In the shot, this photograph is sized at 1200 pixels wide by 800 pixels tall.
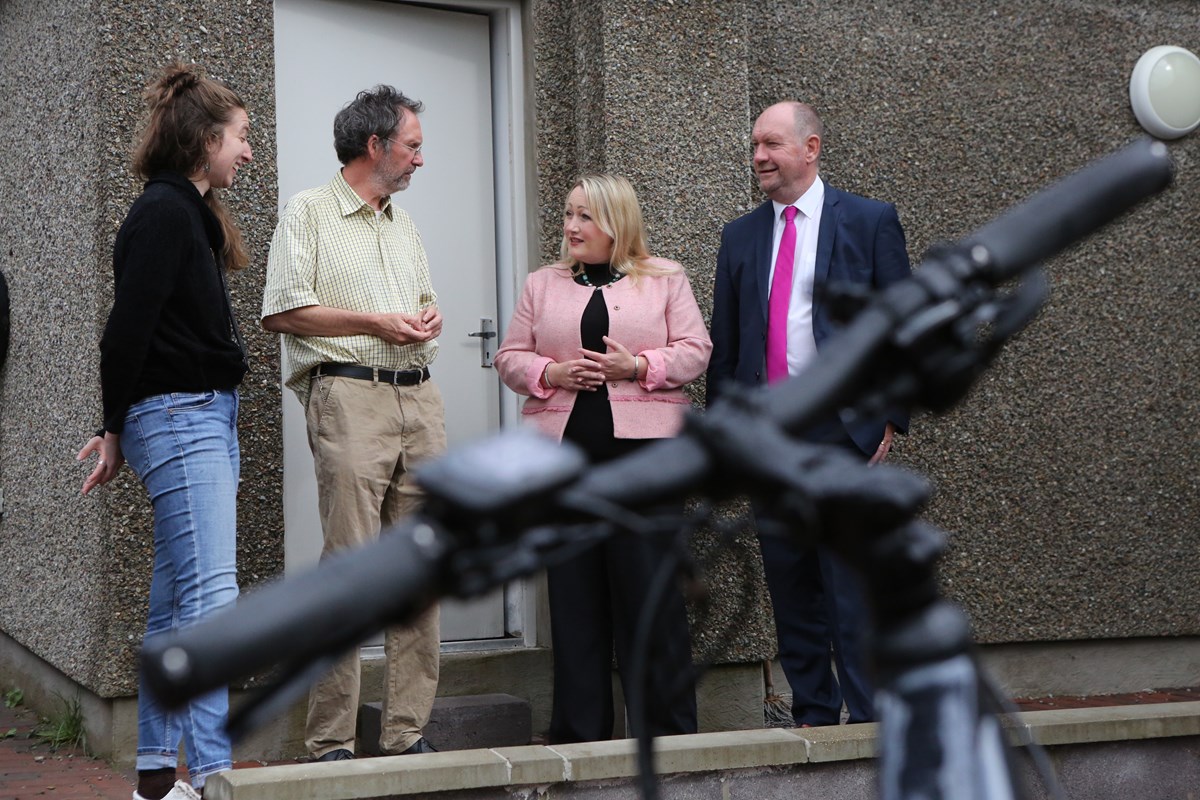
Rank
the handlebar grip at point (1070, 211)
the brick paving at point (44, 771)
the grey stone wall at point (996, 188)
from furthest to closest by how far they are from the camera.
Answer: the grey stone wall at point (996, 188)
the brick paving at point (44, 771)
the handlebar grip at point (1070, 211)

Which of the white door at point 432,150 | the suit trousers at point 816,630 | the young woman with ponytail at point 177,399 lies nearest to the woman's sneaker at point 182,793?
the young woman with ponytail at point 177,399

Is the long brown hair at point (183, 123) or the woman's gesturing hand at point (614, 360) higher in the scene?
the long brown hair at point (183, 123)

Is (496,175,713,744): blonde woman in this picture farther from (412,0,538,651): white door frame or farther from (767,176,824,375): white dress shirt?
(412,0,538,651): white door frame

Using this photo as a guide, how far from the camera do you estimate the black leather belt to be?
15.7ft

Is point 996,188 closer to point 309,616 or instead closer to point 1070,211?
point 1070,211

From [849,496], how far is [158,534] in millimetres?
3482

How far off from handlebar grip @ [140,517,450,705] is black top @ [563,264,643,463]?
4.08 metres

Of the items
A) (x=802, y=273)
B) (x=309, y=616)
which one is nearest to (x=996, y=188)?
(x=802, y=273)

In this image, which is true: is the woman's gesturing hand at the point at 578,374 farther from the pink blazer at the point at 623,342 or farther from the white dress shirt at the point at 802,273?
the white dress shirt at the point at 802,273

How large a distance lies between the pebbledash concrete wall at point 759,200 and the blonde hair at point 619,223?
46 centimetres

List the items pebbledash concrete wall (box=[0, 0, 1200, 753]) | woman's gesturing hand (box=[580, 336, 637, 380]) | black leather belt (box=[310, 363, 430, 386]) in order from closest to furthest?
black leather belt (box=[310, 363, 430, 386]), woman's gesturing hand (box=[580, 336, 637, 380]), pebbledash concrete wall (box=[0, 0, 1200, 753])

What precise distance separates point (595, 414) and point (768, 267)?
Result: 86 cm

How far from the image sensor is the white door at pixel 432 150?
558 cm

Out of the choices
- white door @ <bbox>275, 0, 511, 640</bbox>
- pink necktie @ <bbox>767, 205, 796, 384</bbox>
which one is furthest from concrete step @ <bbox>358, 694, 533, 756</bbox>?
pink necktie @ <bbox>767, 205, 796, 384</bbox>
